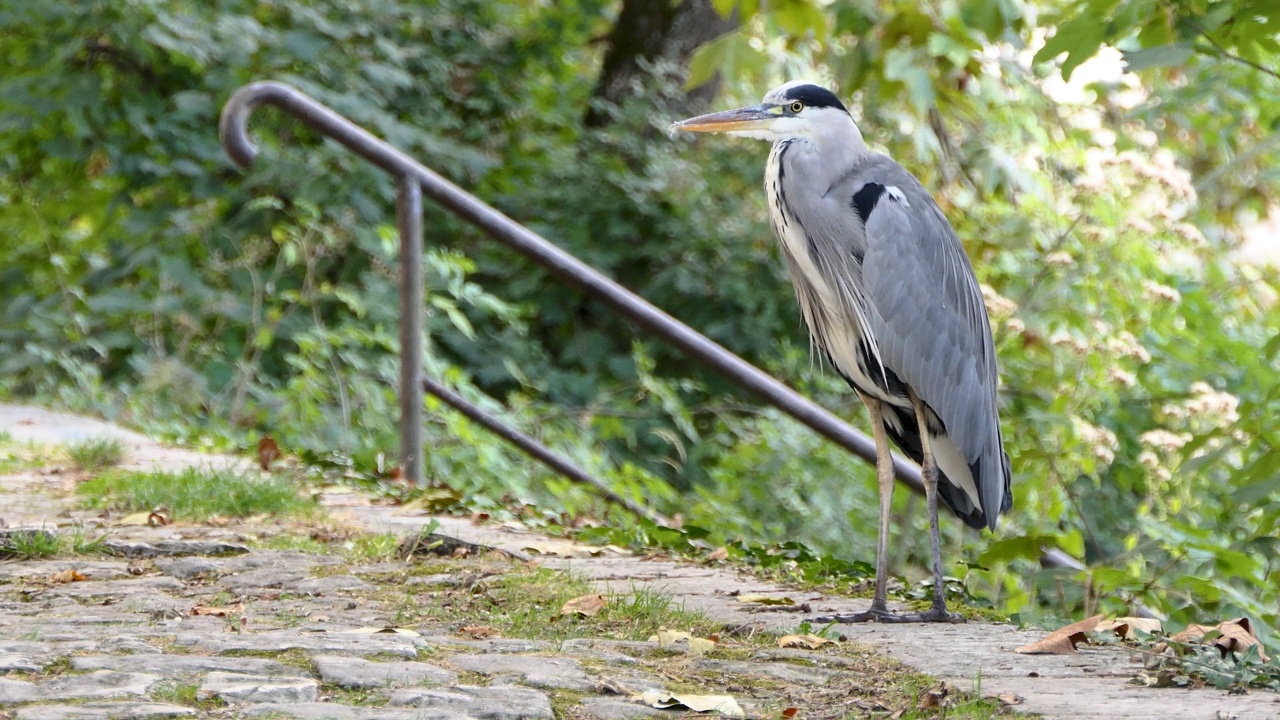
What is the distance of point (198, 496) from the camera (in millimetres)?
3824

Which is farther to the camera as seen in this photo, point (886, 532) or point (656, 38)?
point (656, 38)

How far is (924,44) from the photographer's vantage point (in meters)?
5.46

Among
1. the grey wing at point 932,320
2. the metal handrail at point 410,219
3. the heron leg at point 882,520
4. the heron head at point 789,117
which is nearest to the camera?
the heron leg at point 882,520

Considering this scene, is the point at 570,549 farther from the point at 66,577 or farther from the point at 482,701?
the point at 482,701

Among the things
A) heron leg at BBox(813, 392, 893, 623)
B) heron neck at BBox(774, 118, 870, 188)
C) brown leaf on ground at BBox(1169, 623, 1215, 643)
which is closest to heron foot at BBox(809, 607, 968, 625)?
heron leg at BBox(813, 392, 893, 623)

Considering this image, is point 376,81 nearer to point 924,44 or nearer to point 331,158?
point 331,158

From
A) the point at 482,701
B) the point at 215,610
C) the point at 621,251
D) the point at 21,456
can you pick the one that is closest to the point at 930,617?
the point at 482,701

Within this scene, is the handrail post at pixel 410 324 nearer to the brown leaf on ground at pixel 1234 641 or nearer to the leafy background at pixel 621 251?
the leafy background at pixel 621 251

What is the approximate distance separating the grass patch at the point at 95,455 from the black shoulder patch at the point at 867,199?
2664 mm

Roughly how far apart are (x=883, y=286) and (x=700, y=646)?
3.99 feet

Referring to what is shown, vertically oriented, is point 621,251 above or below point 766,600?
above

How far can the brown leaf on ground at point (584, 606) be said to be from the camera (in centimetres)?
276

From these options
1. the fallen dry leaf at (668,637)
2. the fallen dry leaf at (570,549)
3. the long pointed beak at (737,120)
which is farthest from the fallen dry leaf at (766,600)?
the long pointed beak at (737,120)

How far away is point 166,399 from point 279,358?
91 cm
